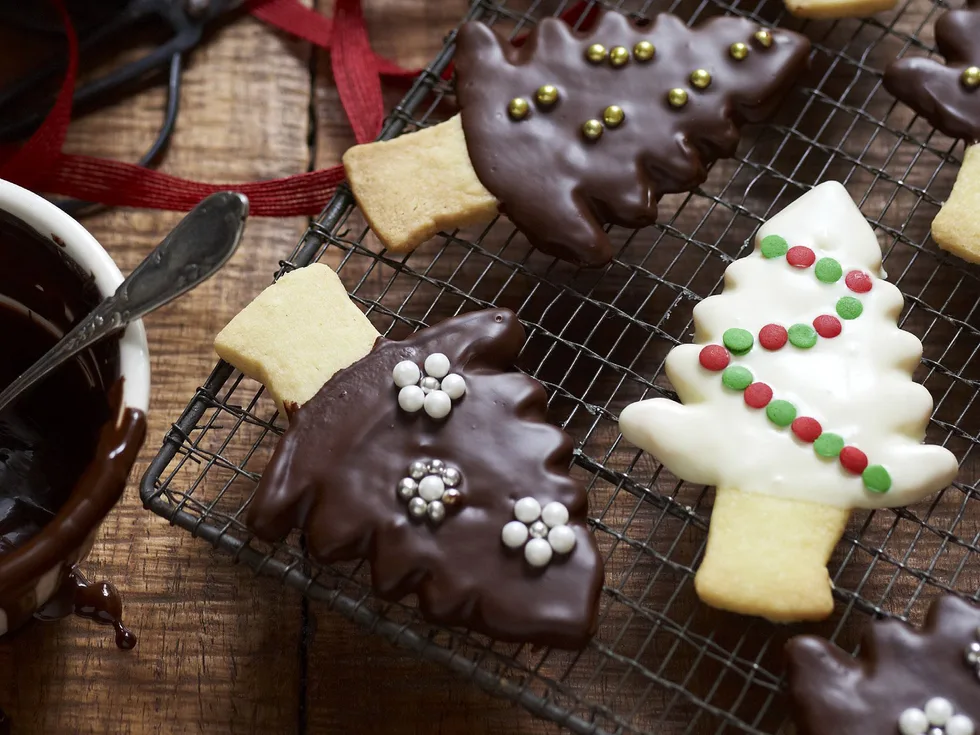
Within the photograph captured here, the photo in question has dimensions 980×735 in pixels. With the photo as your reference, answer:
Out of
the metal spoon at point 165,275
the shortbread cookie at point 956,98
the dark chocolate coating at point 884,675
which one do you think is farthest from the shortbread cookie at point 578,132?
the dark chocolate coating at point 884,675

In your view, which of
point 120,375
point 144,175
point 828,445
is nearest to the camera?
point 120,375

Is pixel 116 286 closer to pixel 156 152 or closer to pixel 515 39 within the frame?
pixel 156 152

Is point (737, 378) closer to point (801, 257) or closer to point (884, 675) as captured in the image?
point (801, 257)

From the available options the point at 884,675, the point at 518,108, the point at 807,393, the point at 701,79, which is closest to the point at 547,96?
the point at 518,108

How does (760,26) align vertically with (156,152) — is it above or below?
above

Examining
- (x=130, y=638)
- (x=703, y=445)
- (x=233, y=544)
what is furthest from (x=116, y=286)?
(x=703, y=445)
